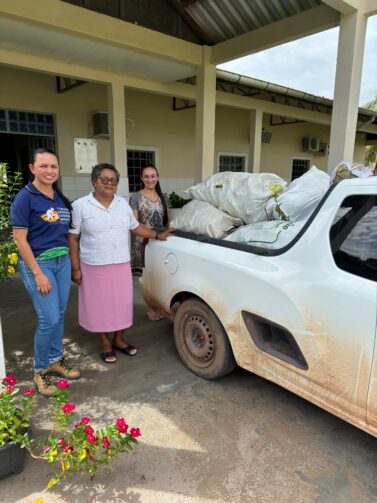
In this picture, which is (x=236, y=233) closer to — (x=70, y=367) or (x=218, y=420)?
(x=218, y=420)

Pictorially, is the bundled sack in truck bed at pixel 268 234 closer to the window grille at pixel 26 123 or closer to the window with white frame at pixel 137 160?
the window grille at pixel 26 123

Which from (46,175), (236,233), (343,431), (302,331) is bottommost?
(343,431)

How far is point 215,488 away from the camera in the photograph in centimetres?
197

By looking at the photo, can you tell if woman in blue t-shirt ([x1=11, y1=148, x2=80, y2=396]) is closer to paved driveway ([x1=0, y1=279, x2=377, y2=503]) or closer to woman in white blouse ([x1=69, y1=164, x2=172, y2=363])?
woman in white blouse ([x1=69, y1=164, x2=172, y2=363])

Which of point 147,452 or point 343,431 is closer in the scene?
point 147,452

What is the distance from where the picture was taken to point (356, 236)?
6.55ft

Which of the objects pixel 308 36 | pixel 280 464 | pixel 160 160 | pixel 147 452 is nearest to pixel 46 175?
pixel 147 452

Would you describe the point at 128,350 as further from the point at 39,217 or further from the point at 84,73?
the point at 84,73

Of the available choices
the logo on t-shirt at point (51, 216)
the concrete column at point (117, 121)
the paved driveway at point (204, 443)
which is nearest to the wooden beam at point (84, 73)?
the concrete column at point (117, 121)

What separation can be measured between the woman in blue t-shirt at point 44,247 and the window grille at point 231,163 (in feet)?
32.1

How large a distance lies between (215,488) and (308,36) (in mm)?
5568

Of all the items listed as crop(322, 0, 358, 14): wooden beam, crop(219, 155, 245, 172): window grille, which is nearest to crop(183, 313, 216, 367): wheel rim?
crop(322, 0, 358, 14): wooden beam

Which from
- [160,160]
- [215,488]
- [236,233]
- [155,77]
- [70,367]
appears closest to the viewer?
[215,488]

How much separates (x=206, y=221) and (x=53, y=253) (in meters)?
1.24
